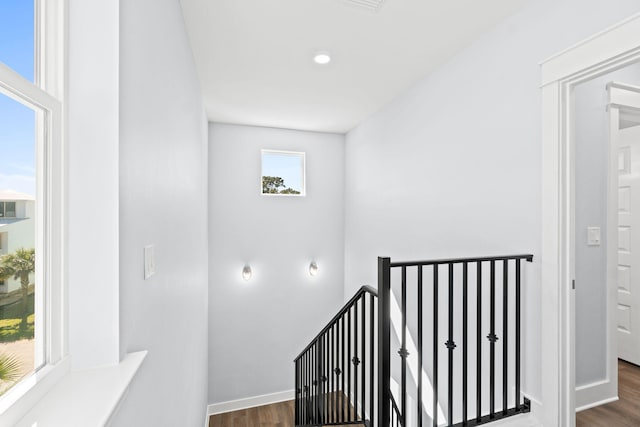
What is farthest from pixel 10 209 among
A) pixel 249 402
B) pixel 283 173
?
pixel 249 402

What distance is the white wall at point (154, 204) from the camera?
2.98 feet

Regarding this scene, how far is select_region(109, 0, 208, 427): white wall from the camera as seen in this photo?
2.98 feet

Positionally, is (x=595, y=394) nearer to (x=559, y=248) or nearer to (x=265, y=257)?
(x=559, y=248)

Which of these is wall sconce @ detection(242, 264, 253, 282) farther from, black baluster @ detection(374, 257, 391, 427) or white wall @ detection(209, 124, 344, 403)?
black baluster @ detection(374, 257, 391, 427)

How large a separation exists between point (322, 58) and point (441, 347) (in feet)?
8.49

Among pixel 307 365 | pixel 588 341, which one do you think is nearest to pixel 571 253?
pixel 588 341

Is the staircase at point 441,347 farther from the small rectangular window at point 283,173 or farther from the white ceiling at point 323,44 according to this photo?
the small rectangular window at point 283,173

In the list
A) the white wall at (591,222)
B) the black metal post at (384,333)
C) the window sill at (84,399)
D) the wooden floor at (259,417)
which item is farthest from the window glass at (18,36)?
the wooden floor at (259,417)

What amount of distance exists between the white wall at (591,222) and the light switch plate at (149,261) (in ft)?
7.59

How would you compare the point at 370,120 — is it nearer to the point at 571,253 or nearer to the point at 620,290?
the point at 571,253

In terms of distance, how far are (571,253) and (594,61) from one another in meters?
0.97

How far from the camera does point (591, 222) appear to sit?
193 centimetres

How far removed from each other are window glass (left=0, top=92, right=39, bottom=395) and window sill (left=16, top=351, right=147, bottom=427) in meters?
0.08

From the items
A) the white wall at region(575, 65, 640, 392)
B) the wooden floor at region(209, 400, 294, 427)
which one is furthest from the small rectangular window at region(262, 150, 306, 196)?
the white wall at region(575, 65, 640, 392)
